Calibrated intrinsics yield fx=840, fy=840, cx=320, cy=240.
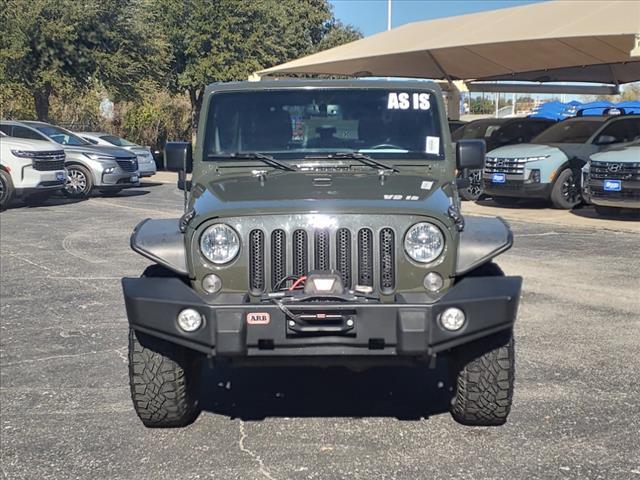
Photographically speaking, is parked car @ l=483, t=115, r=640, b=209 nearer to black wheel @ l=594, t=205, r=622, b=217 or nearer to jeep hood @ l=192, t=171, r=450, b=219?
black wheel @ l=594, t=205, r=622, b=217

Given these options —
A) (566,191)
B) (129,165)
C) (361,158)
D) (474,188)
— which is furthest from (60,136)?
(361,158)

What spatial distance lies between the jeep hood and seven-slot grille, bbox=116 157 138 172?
13416 mm

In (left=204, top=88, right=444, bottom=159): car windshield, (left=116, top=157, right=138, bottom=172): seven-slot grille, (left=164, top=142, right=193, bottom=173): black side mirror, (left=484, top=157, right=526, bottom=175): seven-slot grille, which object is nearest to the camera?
(left=204, top=88, right=444, bottom=159): car windshield

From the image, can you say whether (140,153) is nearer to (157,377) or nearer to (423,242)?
(157,377)

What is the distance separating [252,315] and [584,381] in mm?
2486

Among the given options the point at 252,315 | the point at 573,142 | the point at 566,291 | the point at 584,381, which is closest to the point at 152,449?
the point at 252,315

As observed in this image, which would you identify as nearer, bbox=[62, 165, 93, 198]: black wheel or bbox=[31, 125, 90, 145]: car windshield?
bbox=[62, 165, 93, 198]: black wheel

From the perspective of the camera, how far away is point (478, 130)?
18.6 m

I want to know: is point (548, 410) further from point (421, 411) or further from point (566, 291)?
point (566, 291)

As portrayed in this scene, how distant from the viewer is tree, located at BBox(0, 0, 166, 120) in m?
21.5

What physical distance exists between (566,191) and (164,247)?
12.1 metres

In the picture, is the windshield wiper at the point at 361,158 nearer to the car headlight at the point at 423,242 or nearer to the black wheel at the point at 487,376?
the car headlight at the point at 423,242

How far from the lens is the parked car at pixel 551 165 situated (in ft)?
48.8

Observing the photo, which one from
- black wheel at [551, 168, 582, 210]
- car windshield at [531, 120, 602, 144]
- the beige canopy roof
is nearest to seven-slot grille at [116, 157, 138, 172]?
the beige canopy roof
